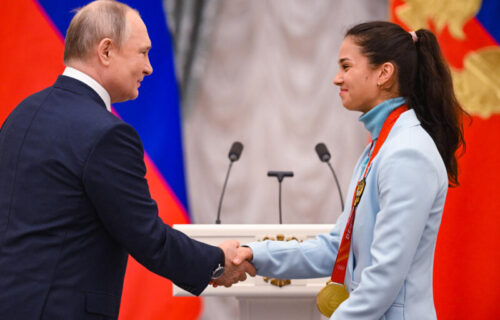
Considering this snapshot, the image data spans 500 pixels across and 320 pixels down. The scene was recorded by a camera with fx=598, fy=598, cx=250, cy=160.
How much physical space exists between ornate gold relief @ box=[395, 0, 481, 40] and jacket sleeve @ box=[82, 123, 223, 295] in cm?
222

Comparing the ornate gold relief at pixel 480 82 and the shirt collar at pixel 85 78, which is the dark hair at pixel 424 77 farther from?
the ornate gold relief at pixel 480 82

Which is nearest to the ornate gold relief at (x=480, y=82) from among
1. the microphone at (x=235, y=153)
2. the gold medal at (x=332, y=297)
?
the microphone at (x=235, y=153)

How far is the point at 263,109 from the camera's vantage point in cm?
385

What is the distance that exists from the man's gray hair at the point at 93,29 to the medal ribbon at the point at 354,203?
85 centimetres

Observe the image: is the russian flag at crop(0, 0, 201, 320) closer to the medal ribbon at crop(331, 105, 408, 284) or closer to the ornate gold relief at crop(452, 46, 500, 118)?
the ornate gold relief at crop(452, 46, 500, 118)

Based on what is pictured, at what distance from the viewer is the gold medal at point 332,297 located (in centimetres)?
182

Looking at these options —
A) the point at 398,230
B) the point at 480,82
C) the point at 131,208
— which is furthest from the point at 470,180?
the point at 131,208

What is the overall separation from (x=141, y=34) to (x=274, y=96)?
6.57 feet

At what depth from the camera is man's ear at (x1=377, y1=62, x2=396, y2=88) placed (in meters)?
1.88

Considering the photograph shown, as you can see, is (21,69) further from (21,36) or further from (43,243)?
(43,243)

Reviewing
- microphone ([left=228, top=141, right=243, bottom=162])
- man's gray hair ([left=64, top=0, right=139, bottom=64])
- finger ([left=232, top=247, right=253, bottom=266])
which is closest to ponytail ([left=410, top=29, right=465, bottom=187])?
finger ([left=232, top=247, right=253, bottom=266])

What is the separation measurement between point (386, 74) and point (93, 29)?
0.92m

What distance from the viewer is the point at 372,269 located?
63.0 inches

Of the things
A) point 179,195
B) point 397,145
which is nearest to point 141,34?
point 397,145
